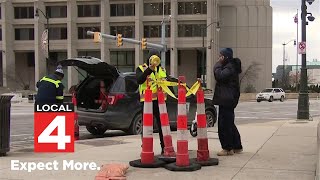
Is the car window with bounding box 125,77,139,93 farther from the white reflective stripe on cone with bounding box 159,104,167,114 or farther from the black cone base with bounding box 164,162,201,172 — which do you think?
the black cone base with bounding box 164,162,201,172

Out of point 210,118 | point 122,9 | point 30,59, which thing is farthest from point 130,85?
point 30,59

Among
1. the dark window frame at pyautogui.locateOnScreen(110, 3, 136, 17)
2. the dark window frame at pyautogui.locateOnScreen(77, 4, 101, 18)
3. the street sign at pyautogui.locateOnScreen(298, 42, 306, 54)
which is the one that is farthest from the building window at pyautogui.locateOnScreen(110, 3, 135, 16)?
the street sign at pyautogui.locateOnScreen(298, 42, 306, 54)

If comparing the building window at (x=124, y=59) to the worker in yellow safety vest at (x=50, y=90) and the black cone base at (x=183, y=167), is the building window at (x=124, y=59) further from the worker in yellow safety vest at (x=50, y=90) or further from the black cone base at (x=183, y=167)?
the black cone base at (x=183, y=167)

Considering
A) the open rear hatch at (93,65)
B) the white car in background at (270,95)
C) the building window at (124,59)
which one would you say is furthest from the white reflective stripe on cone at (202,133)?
the building window at (124,59)

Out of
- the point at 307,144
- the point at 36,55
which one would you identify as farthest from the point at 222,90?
the point at 36,55

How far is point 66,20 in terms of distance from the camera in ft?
265

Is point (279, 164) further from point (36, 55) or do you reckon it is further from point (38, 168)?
point (36, 55)

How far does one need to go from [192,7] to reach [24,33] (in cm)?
3040

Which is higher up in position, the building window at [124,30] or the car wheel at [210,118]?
the building window at [124,30]

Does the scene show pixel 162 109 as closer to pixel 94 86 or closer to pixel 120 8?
pixel 94 86

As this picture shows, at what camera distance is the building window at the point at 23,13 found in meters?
82.0

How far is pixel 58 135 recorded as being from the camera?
8.64 metres

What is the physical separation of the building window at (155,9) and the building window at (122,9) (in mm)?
2283

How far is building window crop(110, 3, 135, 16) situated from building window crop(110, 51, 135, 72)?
759 cm
